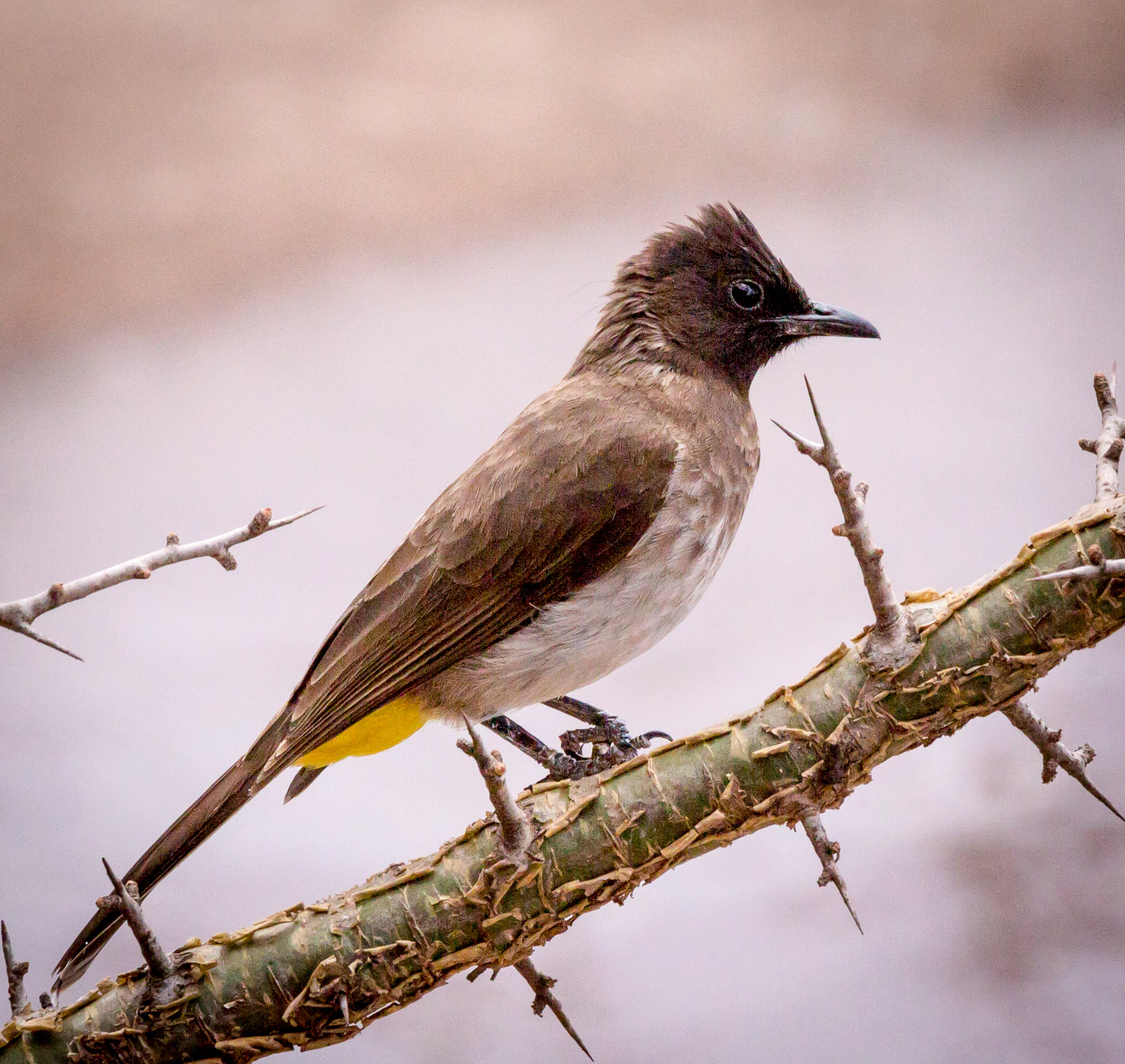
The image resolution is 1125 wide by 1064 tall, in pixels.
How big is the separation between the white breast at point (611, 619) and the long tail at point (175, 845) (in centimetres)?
43

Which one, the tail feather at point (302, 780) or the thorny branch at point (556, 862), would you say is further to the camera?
the tail feather at point (302, 780)

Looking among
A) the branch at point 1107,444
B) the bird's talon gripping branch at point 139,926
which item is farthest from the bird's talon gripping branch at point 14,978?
the branch at point 1107,444

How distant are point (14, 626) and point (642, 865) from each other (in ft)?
3.20

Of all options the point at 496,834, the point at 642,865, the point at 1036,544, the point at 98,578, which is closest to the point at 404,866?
the point at 496,834

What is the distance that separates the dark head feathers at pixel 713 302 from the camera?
2.39 metres

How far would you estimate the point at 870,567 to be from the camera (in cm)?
147

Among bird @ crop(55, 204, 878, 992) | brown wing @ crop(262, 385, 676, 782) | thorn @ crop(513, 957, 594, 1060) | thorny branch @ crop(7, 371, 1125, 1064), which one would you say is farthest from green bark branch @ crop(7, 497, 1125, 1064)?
brown wing @ crop(262, 385, 676, 782)

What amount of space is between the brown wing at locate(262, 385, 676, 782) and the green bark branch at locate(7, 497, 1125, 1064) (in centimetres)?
43

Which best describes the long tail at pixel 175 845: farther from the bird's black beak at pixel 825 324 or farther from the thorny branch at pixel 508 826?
the bird's black beak at pixel 825 324

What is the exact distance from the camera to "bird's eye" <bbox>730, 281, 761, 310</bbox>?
2387 millimetres

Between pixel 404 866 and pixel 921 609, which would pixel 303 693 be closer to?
→ pixel 404 866

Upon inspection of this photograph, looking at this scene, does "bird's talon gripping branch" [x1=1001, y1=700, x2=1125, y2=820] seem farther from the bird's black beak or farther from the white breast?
the bird's black beak

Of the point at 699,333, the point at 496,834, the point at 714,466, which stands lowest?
the point at 496,834

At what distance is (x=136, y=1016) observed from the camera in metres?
1.71
